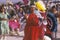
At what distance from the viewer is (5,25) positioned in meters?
3.92

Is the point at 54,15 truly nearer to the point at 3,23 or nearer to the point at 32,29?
the point at 32,29

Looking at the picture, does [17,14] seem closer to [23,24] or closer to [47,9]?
[23,24]

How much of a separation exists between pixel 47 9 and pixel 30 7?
0.80 ft

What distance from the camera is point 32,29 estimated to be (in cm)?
390

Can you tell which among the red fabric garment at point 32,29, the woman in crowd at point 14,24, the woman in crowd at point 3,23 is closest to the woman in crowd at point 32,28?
the red fabric garment at point 32,29

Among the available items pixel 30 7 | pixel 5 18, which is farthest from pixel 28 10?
pixel 5 18

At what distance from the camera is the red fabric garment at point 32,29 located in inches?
152

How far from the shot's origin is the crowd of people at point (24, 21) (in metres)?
3.87

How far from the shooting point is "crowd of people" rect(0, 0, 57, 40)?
387 cm

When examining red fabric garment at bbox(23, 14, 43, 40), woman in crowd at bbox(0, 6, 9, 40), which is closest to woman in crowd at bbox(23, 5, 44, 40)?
red fabric garment at bbox(23, 14, 43, 40)

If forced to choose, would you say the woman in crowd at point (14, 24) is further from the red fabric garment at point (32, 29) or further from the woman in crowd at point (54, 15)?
the woman in crowd at point (54, 15)

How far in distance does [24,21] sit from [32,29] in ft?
0.53

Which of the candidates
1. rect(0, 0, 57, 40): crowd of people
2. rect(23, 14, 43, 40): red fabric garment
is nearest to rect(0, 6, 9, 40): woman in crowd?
rect(0, 0, 57, 40): crowd of people

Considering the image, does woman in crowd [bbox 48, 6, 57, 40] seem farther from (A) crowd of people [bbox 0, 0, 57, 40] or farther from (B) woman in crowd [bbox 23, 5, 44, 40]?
(B) woman in crowd [bbox 23, 5, 44, 40]
